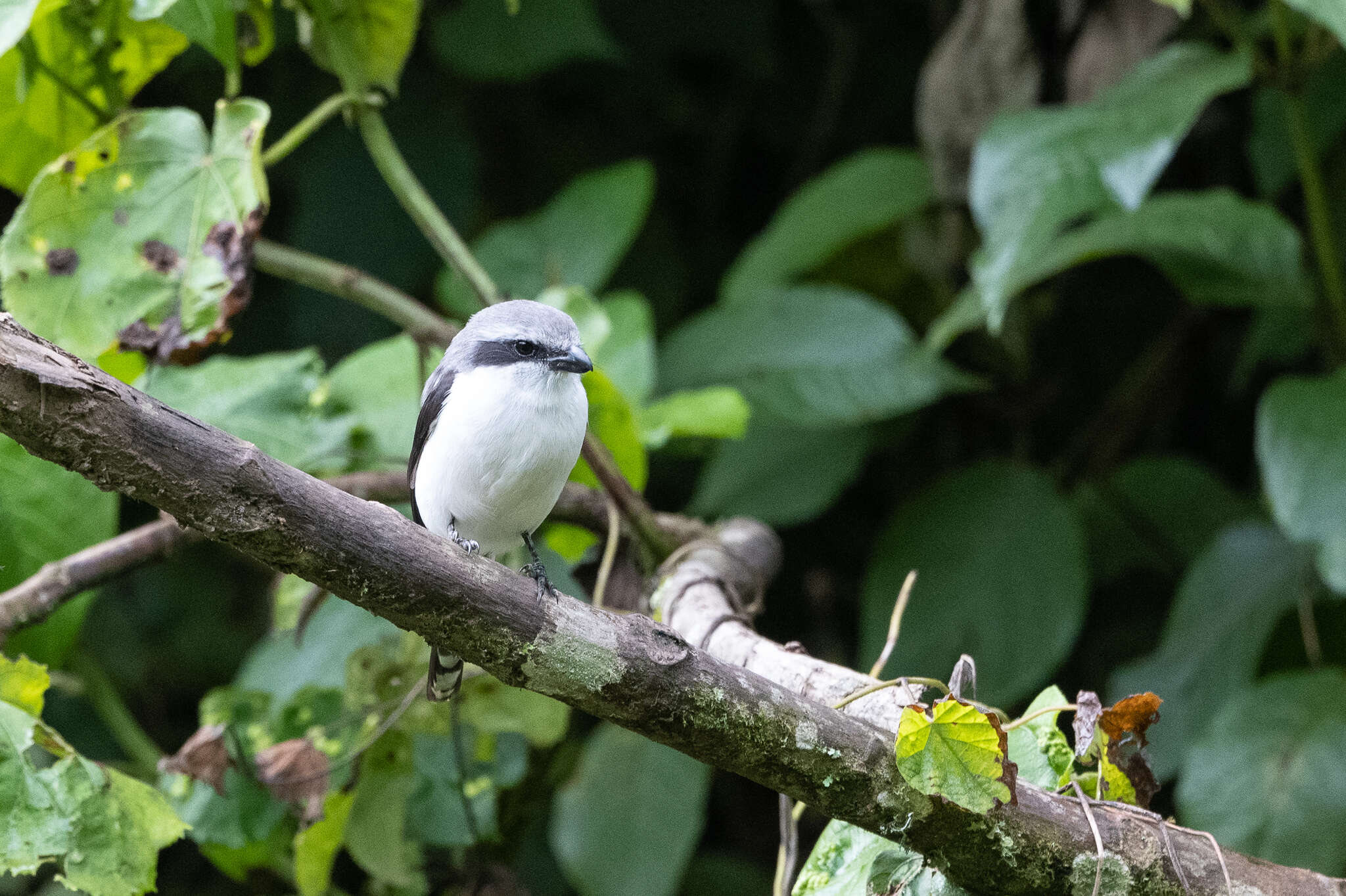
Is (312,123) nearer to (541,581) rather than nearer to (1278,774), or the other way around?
(541,581)

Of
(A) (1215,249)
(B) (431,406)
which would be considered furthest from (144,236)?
(A) (1215,249)

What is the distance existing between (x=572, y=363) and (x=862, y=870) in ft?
3.12

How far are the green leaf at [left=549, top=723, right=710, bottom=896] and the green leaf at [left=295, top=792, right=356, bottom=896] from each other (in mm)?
919

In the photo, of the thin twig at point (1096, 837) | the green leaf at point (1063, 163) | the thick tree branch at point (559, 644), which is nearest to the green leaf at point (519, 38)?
the green leaf at point (1063, 163)

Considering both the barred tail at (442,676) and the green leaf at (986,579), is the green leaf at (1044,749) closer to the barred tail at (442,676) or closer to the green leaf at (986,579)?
the barred tail at (442,676)

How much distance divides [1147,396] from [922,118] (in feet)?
4.06

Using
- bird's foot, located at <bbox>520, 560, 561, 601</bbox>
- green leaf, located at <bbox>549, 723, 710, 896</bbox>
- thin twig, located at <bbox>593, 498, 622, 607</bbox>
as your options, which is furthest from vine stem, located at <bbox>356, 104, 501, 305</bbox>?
green leaf, located at <bbox>549, 723, 710, 896</bbox>

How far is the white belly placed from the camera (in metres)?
1.82

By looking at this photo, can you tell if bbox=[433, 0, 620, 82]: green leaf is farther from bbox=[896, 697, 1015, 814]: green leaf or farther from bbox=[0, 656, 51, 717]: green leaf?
bbox=[896, 697, 1015, 814]: green leaf

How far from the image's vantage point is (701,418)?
8.76 feet

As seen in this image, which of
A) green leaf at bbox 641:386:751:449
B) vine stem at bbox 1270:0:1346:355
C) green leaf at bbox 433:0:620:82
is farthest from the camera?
green leaf at bbox 433:0:620:82

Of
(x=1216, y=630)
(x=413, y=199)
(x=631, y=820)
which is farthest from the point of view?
(x=631, y=820)

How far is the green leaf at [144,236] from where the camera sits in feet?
6.63

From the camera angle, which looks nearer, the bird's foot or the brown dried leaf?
the bird's foot
